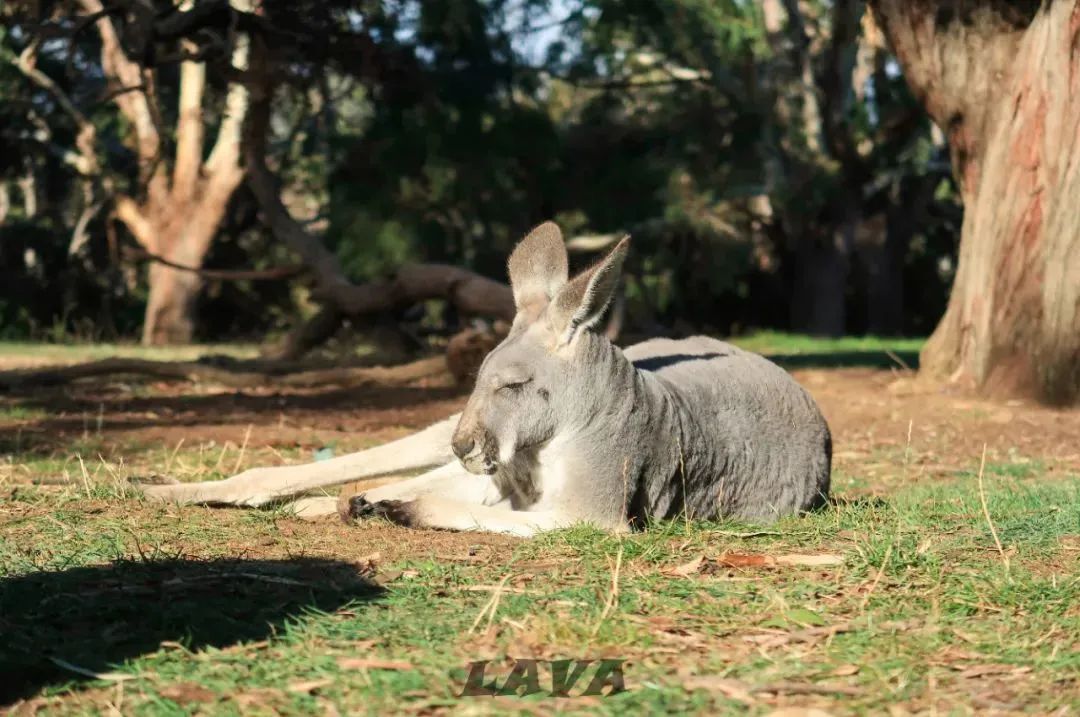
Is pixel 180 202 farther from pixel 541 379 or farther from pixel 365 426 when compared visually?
pixel 541 379

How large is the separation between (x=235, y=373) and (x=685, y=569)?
849 centimetres

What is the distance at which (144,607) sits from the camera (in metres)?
3.77

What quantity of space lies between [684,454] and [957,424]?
4.62 metres

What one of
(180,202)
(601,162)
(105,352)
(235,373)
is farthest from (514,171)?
(235,373)

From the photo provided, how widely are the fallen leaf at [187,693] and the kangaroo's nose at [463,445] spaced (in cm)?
178

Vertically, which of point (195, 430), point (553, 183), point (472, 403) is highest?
point (553, 183)

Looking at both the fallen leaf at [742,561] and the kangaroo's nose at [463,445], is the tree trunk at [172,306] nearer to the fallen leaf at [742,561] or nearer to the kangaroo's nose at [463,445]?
the kangaroo's nose at [463,445]

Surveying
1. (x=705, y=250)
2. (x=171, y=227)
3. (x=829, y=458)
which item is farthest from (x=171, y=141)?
(x=829, y=458)

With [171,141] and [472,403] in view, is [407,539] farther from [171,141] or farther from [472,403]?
[171,141]

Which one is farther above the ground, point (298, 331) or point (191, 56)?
point (191, 56)

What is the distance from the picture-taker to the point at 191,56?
38.1ft

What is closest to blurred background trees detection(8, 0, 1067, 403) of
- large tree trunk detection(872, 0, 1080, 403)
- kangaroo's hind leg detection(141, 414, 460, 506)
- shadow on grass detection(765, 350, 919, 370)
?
shadow on grass detection(765, 350, 919, 370)

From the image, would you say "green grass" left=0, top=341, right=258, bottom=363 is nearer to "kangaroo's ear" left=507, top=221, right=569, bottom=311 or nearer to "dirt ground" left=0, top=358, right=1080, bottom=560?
"dirt ground" left=0, top=358, right=1080, bottom=560

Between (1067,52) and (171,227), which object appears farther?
(171,227)
